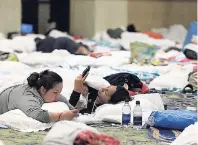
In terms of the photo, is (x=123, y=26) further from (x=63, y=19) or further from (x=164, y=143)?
(x=164, y=143)

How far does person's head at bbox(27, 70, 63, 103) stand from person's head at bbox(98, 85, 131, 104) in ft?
1.43

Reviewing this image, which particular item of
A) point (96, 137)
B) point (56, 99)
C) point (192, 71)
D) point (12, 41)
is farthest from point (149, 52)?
point (96, 137)

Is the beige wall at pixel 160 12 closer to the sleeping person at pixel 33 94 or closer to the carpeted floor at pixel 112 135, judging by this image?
the sleeping person at pixel 33 94

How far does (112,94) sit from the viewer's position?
4.07 m

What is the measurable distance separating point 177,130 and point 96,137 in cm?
136

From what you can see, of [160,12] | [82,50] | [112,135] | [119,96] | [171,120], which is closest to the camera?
[112,135]

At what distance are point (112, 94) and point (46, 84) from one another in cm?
56

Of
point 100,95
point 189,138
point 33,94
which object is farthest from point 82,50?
point 189,138

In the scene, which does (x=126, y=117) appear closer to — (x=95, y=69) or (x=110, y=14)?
(x=95, y=69)

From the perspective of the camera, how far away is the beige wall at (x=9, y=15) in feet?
26.3

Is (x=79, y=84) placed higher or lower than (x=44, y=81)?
lower


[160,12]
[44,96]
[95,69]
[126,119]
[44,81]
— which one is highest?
[44,81]

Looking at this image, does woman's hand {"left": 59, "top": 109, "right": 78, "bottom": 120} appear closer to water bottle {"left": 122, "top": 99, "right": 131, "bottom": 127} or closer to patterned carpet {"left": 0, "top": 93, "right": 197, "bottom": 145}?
patterned carpet {"left": 0, "top": 93, "right": 197, "bottom": 145}

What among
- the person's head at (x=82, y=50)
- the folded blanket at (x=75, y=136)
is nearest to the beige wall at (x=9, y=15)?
the person's head at (x=82, y=50)
